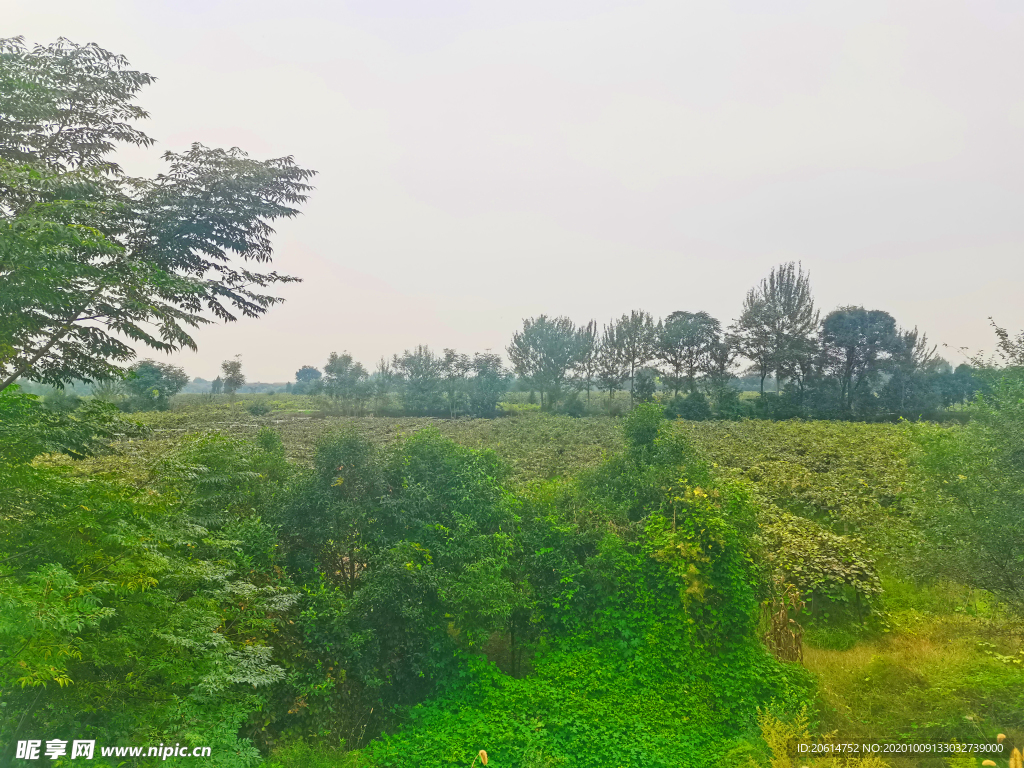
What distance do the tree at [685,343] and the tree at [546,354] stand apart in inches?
371

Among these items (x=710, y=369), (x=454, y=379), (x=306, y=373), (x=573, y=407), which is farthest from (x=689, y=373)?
(x=306, y=373)

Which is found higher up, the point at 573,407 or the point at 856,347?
the point at 856,347

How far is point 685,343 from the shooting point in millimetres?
47500

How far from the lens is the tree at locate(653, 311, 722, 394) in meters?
46.9

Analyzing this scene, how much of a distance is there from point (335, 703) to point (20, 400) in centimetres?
542

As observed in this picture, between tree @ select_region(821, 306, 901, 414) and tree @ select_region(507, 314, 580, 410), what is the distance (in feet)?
76.3

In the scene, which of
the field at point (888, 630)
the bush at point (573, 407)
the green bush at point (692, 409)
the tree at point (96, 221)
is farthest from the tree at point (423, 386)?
the tree at point (96, 221)

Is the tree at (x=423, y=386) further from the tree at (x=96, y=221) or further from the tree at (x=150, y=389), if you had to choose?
the tree at (x=96, y=221)

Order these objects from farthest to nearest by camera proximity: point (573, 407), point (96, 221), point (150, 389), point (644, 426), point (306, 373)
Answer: point (306, 373), point (573, 407), point (150, 389), point (644, 426), point (96, 221)

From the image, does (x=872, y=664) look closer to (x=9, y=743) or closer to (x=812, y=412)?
(x=9, y=743)

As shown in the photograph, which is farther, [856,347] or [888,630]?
[856,347]

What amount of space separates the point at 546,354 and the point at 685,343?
14.1m

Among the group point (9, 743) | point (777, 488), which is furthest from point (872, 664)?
point (9, 743)

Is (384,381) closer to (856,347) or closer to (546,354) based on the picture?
(546,354)
